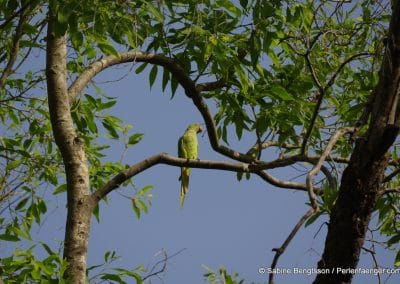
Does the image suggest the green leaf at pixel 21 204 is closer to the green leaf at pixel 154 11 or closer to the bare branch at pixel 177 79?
the bare branch at pixel 177 79

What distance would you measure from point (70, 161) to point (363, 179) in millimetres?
1910

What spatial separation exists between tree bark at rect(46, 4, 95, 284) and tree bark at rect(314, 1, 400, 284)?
1.52 meters

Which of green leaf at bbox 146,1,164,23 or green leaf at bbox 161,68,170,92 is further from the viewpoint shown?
green leaf at bbox 161,68,170,92

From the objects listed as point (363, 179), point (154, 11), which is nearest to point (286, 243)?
point (363, 179)

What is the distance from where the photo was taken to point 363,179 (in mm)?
2676

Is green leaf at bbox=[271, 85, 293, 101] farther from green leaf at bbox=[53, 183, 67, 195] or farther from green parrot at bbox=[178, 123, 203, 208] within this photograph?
green parrot at bbox=[178, 123, 203, 208]

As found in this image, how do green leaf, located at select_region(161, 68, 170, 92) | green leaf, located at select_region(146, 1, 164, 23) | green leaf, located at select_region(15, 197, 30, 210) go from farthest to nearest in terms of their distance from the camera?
green leaf, located at select_region(15, 197, 30, 210) < green leaf, located at select_region(161, 68, 170, 92) < green leaf, located at select_region(146, 1, 164, 23)

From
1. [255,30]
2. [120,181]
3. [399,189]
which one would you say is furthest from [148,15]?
[399,189]

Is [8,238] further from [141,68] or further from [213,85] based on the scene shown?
[213,85]

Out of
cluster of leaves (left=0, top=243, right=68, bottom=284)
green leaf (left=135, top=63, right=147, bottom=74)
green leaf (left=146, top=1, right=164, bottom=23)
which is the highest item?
green leaf (left=135, top=63, right=147, bottom=74)

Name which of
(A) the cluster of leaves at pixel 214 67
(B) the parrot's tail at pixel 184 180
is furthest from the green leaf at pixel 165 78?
(B) the parrot's tail at pixel 184 180

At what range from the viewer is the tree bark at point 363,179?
267cm

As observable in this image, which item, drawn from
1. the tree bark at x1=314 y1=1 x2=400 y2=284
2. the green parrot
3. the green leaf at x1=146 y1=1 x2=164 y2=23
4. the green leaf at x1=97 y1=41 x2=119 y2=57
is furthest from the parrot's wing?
the tree bark at x1=314 y1=1 x2=400 y2=284

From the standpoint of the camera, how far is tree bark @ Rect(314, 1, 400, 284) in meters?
2.67
